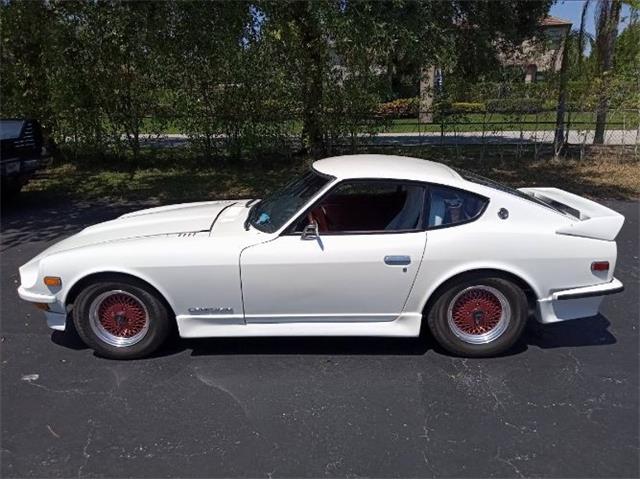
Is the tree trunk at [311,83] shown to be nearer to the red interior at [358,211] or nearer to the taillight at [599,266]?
the red interior at [358,211]

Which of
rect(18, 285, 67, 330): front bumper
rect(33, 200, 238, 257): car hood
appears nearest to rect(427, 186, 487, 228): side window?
rect(33, 200, 238, 257): car hood

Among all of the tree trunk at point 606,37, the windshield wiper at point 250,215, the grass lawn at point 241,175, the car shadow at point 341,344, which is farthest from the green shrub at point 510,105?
the windshield wiper at point 250,215

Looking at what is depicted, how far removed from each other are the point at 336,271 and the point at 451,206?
881 mm

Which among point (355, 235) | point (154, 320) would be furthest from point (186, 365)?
point (355, 235)

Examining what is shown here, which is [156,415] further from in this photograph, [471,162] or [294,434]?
→ [471,162]

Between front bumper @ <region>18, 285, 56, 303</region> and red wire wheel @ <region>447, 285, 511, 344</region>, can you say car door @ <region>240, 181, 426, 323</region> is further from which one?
front bumper @ <region>18, 285, 56, 303</region>

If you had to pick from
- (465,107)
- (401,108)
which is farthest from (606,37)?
(401,108)

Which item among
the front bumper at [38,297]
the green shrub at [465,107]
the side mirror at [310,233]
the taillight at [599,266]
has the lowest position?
the front bumper at [38,297]

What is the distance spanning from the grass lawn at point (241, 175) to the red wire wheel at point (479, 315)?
6.09 metres

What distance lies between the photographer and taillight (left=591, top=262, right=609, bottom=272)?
10.9ft

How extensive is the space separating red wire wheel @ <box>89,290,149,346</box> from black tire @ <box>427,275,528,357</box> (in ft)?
6.40

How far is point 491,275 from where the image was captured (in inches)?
131

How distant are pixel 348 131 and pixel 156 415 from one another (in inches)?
337

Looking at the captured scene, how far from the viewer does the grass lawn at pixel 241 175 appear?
9.16 meters
